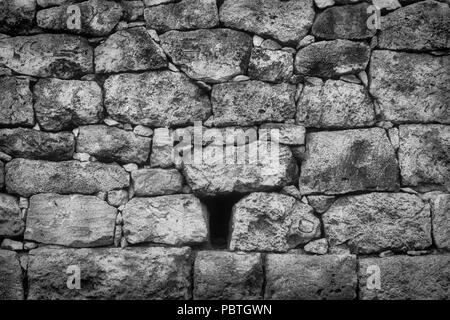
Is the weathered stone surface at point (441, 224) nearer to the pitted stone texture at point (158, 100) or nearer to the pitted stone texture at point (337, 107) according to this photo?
the pitted stone texture at point (337, 107)

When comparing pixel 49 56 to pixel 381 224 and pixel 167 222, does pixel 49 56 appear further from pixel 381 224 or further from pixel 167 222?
pixel 381 224

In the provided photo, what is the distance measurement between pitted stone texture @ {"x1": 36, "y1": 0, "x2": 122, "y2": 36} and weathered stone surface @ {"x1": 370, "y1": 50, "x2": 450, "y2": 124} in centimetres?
190

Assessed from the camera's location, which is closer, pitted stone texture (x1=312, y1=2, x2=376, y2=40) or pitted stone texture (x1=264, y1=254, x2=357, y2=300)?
pitted stone texture (x1=264, y1=254, x2=357, y2=300)

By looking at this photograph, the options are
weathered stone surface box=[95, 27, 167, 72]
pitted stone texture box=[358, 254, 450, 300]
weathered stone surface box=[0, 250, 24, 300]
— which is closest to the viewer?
pitted stone texture box=[358, 254, 450, 300]

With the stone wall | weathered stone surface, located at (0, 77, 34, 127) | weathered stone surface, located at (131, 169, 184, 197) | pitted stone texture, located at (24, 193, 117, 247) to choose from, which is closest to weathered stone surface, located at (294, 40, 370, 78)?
the stone wall

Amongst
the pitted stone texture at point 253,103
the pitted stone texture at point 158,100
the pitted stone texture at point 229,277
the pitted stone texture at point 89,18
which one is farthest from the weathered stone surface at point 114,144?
the pitted stone texture at point 229,277

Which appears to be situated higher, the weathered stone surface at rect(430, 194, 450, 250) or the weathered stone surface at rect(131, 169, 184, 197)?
the weathered stone surface at rect(131, 169, 184, 197)

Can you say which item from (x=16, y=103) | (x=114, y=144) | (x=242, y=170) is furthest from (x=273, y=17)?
(x=16, y=103)

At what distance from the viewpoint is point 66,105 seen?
273cm

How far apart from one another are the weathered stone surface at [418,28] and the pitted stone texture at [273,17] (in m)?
0.55

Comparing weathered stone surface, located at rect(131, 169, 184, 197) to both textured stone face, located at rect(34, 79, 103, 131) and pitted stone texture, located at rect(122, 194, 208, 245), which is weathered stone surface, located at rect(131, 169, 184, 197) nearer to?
pitted stone texture, located at rect(122, 194, 208, 245)

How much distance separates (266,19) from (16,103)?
1.88m

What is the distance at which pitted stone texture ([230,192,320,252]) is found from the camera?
2.59 m

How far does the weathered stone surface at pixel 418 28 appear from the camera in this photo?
2.66 m
